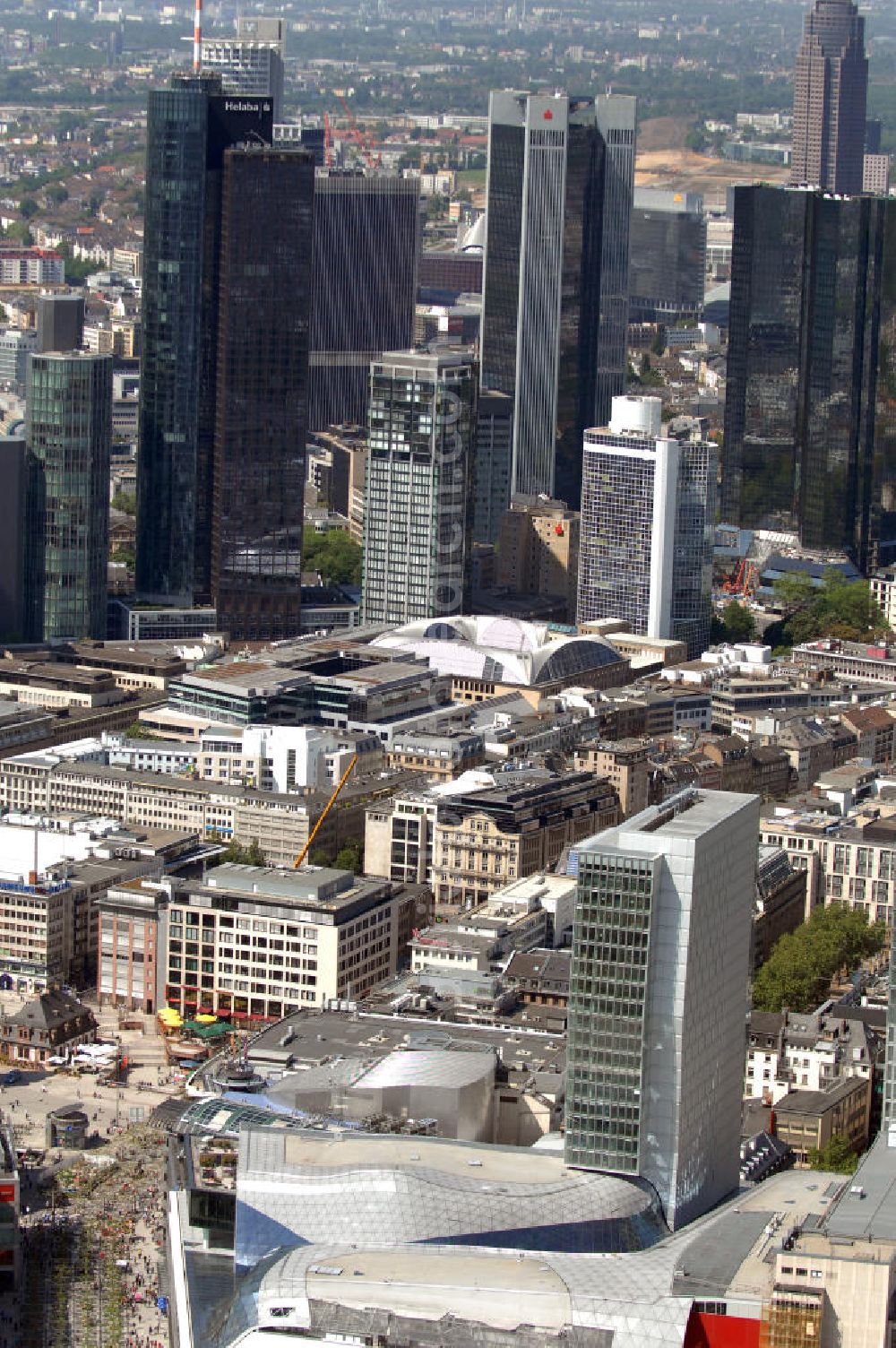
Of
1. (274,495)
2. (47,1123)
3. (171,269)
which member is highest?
(171,269)

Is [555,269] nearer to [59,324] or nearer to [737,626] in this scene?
[737,626]

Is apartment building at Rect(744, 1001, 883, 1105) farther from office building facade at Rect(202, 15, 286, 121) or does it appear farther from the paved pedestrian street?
office building facade at Rect(202, 15, 286, 121)

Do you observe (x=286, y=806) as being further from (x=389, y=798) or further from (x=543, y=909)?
(x=543, y=909)

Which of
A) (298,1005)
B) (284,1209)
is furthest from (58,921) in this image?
(284,1209)

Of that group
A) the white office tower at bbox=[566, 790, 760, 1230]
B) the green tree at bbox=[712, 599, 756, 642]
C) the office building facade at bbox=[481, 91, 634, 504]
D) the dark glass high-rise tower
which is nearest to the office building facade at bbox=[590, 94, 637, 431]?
the office building facade at bbox=[481, 91, 634, 504]

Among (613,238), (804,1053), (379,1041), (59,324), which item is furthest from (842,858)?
(613,238)
